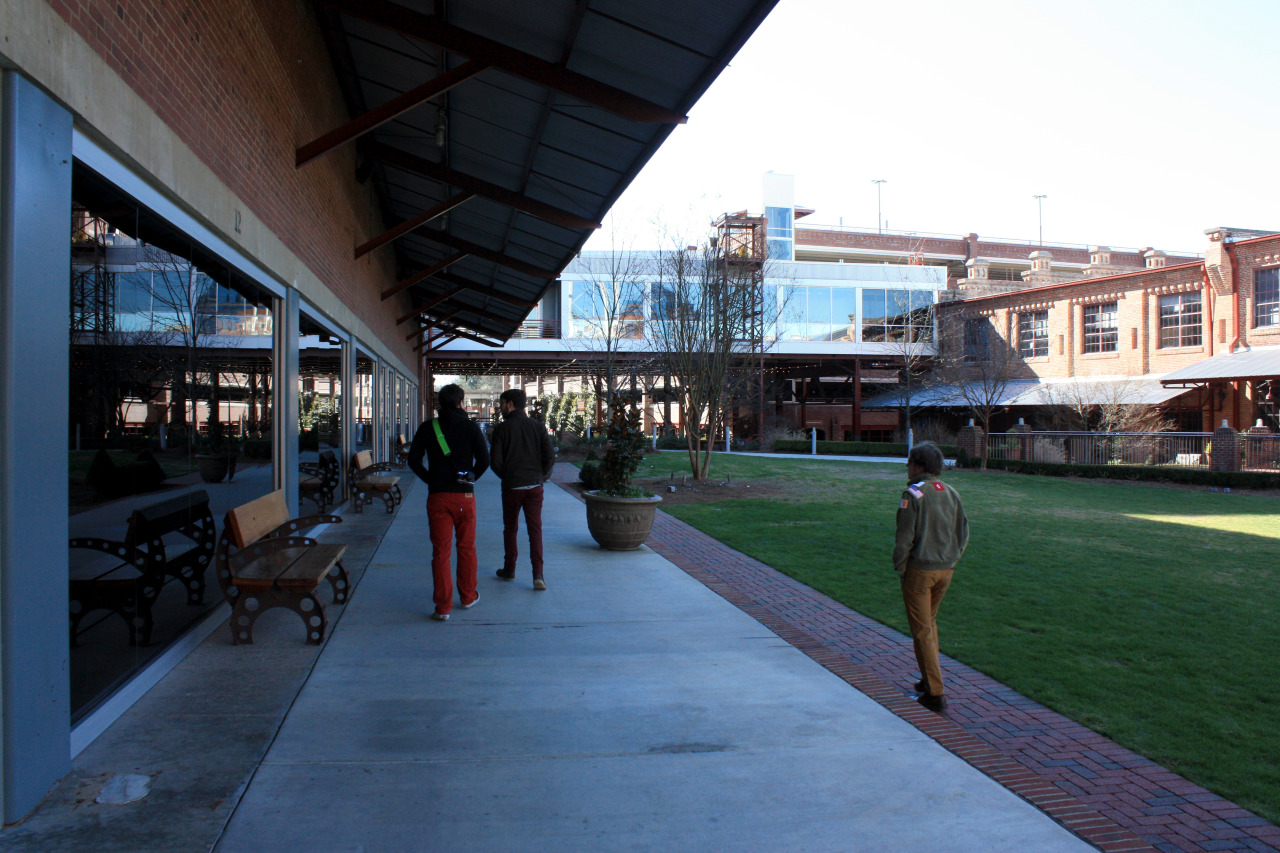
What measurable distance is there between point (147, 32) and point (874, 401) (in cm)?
4240

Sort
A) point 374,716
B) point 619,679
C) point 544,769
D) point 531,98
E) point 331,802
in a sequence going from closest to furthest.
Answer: point 331,802
point 544,769
point 374,716
point 619,679
point 531,98

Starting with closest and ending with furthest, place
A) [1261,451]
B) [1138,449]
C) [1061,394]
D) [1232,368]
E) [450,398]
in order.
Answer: [450,398], [1261,451], [1138,449], [1232,368], [1061,394]

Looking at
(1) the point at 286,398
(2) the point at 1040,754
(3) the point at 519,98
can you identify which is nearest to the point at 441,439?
(1) the point at 286,398

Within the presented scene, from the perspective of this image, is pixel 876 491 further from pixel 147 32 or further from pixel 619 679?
pixel 147 32

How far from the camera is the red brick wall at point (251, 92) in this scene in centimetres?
433

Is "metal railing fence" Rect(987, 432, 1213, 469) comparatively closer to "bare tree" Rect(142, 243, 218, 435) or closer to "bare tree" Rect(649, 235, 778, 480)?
"bare tree" Rect(649, 235, 778, 480)

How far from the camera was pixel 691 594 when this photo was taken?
7629 millimetres

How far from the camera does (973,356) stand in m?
41.5

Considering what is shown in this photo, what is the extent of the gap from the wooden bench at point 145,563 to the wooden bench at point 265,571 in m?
0.17

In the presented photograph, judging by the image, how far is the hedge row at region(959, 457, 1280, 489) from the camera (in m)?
20.3

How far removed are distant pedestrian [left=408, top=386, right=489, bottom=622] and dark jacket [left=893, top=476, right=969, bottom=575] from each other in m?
3.33

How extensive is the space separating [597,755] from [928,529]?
7.20 ft

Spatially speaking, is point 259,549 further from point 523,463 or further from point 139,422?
point 523,463

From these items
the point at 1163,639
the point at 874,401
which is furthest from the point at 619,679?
the point at 874,401
